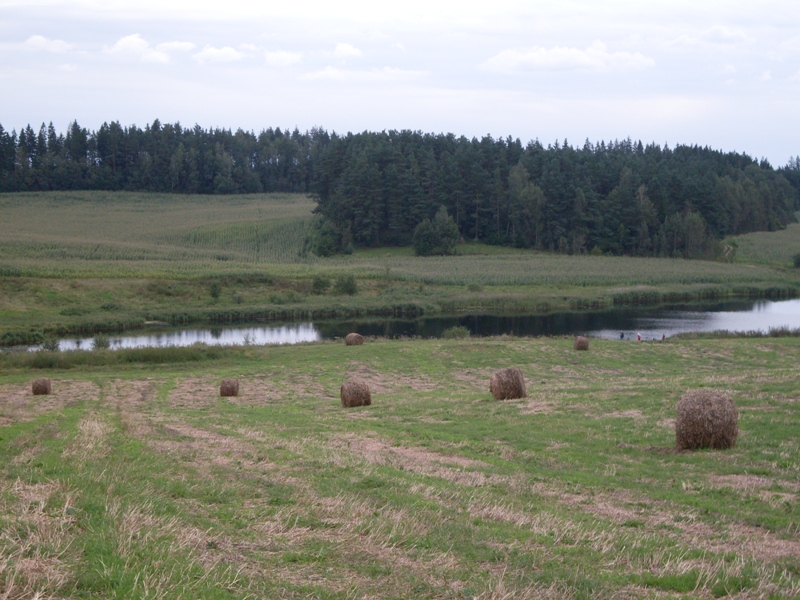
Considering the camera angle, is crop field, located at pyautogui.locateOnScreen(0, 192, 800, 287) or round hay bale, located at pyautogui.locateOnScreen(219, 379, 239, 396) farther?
crop field, located at pyautogui.locateOnScreen(0, 192, 800, 287)

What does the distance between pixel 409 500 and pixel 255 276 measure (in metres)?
73.9

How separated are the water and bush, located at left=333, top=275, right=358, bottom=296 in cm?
1241

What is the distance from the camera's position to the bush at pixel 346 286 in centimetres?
7898

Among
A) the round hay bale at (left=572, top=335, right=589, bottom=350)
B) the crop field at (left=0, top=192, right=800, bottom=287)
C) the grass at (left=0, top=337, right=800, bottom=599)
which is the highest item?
the crop field at (left=0, top=192, right=800, bottom=287)

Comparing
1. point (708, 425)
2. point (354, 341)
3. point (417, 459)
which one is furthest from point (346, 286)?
point (708, 425)

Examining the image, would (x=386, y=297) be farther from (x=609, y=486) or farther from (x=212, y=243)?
(x=609, y=486)

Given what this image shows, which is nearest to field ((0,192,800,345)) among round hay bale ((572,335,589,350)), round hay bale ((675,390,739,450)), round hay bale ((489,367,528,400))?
round hay bale ((572,335,589,350))

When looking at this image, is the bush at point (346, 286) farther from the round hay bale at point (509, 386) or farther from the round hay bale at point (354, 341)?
the round hay bale at point (509, 386)

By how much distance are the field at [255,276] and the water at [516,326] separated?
5.16 meters

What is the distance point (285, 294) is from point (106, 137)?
11220cm

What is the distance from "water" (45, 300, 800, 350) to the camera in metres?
54.2

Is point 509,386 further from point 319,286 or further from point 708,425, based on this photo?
point 319,286

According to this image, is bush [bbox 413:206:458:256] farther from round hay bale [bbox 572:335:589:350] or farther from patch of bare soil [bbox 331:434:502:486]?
patch of bare soil [bbox 331:434:502:486]

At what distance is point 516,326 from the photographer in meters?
62.4
